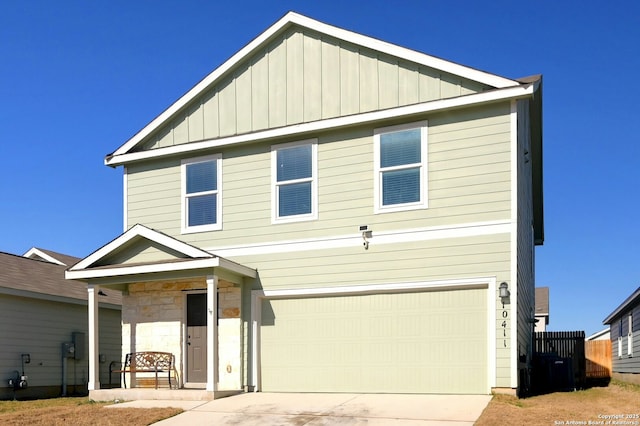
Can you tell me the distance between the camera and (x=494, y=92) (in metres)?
12.8

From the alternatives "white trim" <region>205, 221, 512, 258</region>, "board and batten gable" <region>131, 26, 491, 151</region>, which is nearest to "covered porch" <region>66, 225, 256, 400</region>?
"white trim" <region>205, 221, 512, 258</region>

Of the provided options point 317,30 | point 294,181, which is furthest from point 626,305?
point 317,30

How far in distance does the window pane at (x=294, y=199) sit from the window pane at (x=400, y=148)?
1.79m

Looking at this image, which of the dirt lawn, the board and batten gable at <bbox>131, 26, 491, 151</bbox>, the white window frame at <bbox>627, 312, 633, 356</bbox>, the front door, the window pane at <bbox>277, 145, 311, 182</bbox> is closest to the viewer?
the dirt lawn

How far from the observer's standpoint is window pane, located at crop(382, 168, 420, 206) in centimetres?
1358

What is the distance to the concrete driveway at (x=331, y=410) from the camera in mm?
10781

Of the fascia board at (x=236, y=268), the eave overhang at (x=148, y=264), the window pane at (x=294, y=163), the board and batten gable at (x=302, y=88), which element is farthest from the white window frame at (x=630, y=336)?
the eave overhang at (x=148, y=264)

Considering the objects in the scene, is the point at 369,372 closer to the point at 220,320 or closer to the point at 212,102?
the point at 220,320

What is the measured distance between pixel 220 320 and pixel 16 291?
579cm

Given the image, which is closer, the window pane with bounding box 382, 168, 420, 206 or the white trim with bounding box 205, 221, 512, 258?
the white trim with bounding box 205, 221, 512, 258

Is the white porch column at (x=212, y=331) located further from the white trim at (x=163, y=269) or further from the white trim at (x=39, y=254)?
the white trim at (x=39, y=254)

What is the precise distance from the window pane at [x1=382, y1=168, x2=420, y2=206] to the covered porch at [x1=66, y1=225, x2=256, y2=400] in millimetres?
3404

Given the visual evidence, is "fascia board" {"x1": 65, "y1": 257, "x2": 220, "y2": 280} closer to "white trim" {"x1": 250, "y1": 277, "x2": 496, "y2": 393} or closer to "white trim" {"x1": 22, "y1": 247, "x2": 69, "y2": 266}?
"white trim" {"x1": 250, "y1": 277, "x2": 496, "y2": 393}

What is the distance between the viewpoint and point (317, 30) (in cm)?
1493
